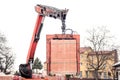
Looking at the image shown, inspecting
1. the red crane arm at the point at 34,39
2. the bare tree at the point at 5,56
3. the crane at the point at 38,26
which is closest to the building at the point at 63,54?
the crane at the point at 38,26

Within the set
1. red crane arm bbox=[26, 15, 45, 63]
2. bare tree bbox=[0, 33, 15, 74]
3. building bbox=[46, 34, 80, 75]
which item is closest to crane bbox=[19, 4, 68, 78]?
red crane arm bbox=[26, 15, 45, 63]

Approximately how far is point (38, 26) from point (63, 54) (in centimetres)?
488

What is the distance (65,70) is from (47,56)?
253 centimetres

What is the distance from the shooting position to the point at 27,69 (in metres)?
39.0

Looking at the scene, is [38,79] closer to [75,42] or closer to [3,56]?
[75,42]

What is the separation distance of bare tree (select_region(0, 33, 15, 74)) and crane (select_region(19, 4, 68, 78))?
39203mm

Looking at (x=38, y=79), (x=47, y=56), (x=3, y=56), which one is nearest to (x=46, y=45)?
(x=47, y=56)

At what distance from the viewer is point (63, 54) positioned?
121ft

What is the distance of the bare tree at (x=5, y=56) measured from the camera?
79.7 metres

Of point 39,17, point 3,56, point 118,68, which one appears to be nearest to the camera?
point 39,17

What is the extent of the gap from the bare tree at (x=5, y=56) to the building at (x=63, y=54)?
41695 millimetres

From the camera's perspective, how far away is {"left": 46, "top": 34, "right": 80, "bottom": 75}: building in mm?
37000

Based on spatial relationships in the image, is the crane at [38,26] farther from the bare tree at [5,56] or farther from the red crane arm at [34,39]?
the bare tree at [5,56]

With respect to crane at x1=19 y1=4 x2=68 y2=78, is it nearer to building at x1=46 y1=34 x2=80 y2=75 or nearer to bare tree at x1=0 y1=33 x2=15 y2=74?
building at x1=46 y1=34 x2=80 y2=75
